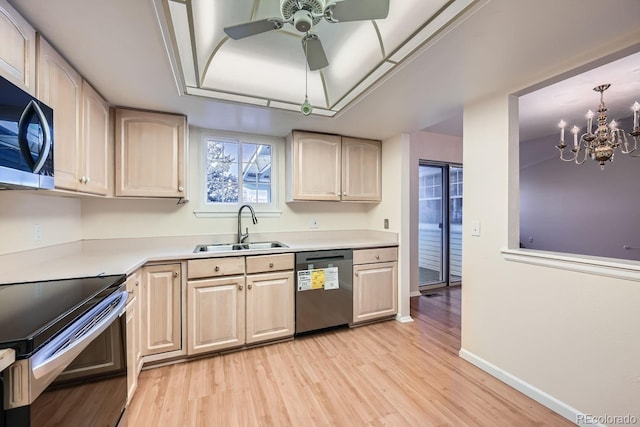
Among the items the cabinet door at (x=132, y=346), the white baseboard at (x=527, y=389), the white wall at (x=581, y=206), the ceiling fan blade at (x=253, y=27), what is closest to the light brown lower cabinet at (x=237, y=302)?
the cabinet door at (x=132, y=346)

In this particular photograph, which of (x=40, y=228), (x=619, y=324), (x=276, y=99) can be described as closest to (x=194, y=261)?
(x=40, y=228)

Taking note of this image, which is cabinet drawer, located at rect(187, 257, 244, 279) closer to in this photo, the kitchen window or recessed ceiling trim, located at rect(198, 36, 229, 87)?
the kitchen window

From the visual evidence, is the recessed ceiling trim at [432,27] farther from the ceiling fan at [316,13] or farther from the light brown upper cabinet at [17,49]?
the light brown upper cabinet at [17,49]

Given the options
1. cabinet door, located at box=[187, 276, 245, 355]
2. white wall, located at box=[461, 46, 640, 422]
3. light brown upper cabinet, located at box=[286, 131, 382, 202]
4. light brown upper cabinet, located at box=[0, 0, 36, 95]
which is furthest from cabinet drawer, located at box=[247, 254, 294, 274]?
light brown upper cabinet, located at box=[0, 0, 36, 95]

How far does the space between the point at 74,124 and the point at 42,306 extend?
4.03ft

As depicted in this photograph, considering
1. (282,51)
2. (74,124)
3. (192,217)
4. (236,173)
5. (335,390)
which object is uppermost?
(282,51)

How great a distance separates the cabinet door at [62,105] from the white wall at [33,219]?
32cm

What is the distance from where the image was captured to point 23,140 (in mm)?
1092

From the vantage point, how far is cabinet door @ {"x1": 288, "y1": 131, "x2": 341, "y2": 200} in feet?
9.39

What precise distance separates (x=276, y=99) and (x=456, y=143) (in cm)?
323

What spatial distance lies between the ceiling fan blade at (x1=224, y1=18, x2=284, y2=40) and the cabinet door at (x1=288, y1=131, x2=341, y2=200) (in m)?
1.60

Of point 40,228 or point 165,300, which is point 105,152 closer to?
point 40,228

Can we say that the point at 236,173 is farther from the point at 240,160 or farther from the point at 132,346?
the point at 132,346

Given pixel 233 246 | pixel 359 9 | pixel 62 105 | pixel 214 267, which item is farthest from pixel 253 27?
pixel 233 246
